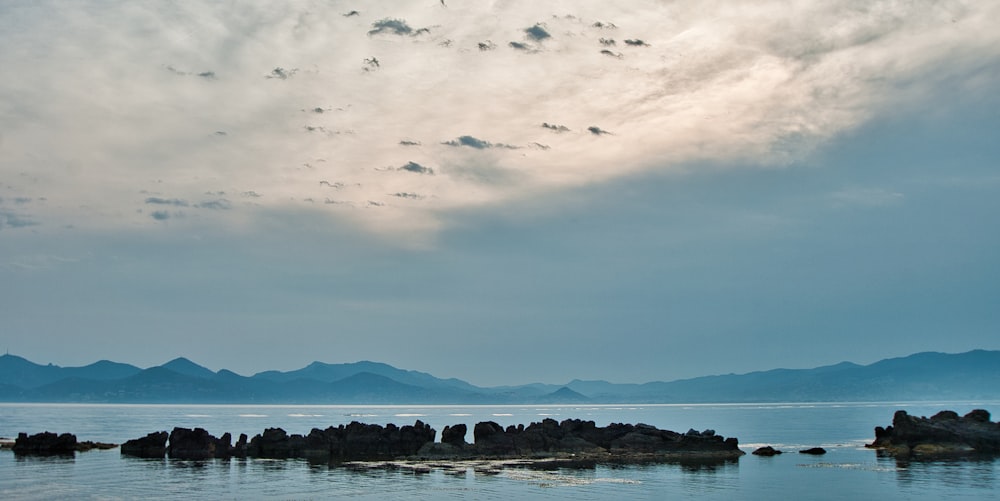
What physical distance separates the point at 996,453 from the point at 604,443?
5159cm

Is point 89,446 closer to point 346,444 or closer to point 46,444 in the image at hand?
point 46,444

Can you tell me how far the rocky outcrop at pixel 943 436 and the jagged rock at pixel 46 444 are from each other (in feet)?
373

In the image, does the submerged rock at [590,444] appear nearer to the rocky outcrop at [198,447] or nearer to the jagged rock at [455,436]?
the jagged rock at [455,436]

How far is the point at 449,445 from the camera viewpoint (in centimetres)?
10800

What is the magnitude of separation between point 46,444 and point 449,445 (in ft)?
181

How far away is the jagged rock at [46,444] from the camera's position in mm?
108438

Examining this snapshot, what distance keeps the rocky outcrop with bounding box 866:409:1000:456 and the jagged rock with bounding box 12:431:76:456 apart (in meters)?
114

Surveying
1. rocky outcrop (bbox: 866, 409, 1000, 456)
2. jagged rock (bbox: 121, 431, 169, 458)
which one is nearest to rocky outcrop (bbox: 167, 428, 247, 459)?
jagged rock (bbox: 121, 431, 169, 458)

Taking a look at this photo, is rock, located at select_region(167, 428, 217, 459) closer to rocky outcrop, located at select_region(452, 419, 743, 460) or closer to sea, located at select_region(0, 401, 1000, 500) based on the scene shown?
sea, located at select_region(0, 401, 1000, 500)

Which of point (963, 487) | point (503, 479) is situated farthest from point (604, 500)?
point (963, 487)

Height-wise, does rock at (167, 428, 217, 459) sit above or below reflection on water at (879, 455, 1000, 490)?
above

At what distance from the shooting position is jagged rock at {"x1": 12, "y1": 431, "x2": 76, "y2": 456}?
108438 mm

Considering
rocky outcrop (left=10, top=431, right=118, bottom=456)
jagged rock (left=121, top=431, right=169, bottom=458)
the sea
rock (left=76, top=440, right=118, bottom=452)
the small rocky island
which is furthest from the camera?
rock (left=76, top=440, right=118, bottom=452)

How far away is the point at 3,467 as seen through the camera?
286 feet
